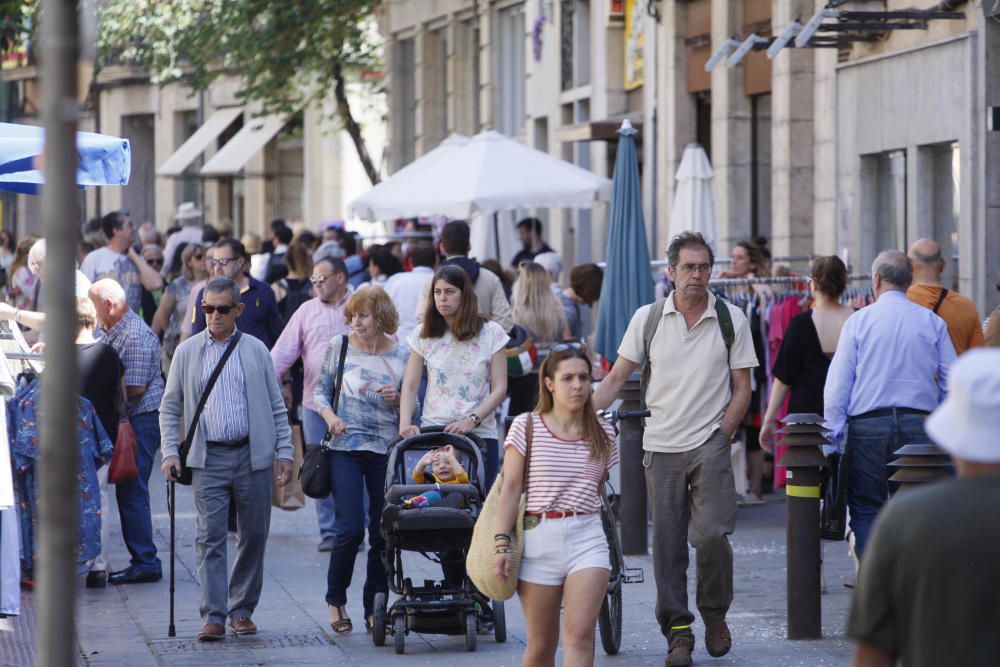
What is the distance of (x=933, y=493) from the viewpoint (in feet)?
12.2

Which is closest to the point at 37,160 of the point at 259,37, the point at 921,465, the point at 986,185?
the point at 921,465

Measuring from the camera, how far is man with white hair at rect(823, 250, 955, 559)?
880 centimetres

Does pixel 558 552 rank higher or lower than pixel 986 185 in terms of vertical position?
lower

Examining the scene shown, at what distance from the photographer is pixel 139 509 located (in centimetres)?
1083

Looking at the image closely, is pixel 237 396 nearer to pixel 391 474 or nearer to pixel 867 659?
pixel 391 474

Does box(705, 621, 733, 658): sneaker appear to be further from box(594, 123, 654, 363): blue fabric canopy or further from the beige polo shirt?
box(594, 123, 654, 363): blue fabric canopy

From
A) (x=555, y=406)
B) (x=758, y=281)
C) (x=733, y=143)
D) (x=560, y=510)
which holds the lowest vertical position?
(x=560, y=510)

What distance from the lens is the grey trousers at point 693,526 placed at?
27.0 ft

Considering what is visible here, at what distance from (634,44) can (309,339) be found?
1465 centimetres

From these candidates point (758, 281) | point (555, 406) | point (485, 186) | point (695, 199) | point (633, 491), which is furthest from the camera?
point (695, 199)

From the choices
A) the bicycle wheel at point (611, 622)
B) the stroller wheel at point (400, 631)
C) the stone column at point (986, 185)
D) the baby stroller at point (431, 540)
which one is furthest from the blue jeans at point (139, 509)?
the stone column at point (986, 185)

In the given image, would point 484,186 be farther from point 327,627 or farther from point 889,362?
point 889,362

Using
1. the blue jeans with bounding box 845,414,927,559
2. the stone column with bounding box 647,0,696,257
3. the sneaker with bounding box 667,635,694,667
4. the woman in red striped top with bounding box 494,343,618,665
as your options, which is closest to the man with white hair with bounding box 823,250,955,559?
the blue jeans with bounding box 845,414,927,559

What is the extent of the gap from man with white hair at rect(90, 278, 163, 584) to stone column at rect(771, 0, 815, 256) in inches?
380
